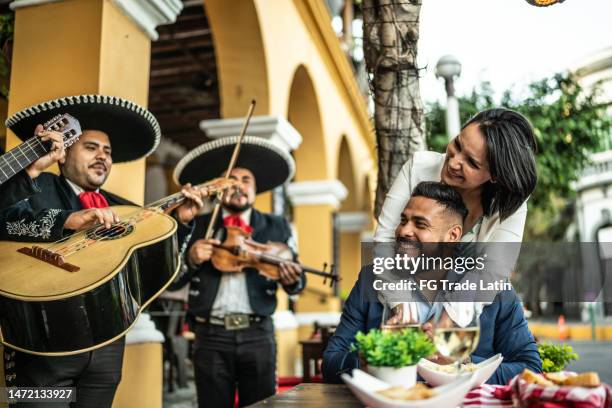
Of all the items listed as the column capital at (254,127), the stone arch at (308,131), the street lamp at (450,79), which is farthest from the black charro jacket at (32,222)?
the stone arch at (308,131)

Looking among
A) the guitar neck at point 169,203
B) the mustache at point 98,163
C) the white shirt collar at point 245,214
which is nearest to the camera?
the mustache at point 98,163

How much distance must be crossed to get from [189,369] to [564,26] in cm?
681

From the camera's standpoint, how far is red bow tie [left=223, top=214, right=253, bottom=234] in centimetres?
332

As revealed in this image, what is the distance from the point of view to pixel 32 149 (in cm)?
195

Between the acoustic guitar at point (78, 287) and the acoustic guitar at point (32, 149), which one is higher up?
the acoustic guitar at point (32, 149)

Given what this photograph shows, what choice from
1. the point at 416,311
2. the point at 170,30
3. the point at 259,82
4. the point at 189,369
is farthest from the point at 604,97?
the point at 416,311

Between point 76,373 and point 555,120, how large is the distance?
6.80 metres

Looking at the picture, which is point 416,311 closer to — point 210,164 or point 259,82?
point 210,164

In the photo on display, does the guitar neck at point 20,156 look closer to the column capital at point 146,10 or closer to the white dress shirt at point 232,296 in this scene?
the column capital at point 146,10

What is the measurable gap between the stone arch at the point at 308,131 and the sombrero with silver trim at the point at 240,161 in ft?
11.2

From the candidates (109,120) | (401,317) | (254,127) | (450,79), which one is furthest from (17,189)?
(450,79)

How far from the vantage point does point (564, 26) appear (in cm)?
262

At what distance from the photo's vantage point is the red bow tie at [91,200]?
2262mm

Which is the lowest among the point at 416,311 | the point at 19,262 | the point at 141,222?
the point at 416,311
